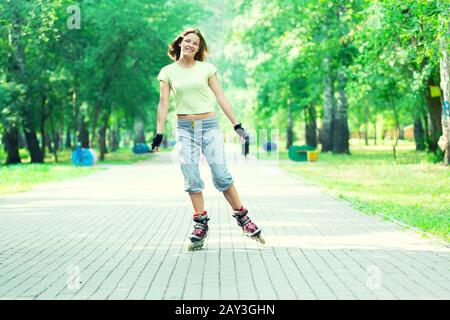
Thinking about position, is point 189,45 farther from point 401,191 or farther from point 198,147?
point 401,191

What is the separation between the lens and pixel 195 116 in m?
8.20

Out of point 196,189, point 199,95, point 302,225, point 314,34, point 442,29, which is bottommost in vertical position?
point 302,225

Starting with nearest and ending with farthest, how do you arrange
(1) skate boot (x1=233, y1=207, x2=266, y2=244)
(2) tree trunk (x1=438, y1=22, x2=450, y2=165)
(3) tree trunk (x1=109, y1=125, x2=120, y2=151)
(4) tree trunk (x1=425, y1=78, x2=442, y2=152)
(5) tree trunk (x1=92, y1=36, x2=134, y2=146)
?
(1) skate boot (x1=233, y1=207, x2=266, y2=244) < (2) tree trunk (x1=438, y1=22, x2=450, y2=165) < (4) tree trunk (x1=425, y1=78, x2=442, y2=152) < (5) tree trunk (x1=92, y1=36, x2=134, y2=146) < (3) tree trunk (x1=109, y1=125, x2=120, y2=151)

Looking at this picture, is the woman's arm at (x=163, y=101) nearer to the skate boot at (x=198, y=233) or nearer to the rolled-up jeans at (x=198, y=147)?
the rolled-up jeans at (x=198, y=147)

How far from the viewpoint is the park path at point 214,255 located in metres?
6.13

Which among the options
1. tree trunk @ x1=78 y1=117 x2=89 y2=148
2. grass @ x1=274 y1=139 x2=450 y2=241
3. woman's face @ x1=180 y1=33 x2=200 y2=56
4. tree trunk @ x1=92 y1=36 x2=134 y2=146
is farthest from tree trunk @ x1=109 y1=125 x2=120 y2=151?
woman's face @ x1=180 y1=33 x2=200 y2=56

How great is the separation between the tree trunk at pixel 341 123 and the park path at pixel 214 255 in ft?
80.7

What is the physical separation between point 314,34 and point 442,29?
23.2 meters

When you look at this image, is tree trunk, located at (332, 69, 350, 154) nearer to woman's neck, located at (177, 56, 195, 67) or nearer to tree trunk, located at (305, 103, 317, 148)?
tree trunk, located at (305, 103, 317, 148)

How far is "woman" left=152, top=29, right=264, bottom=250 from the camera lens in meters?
8.16
